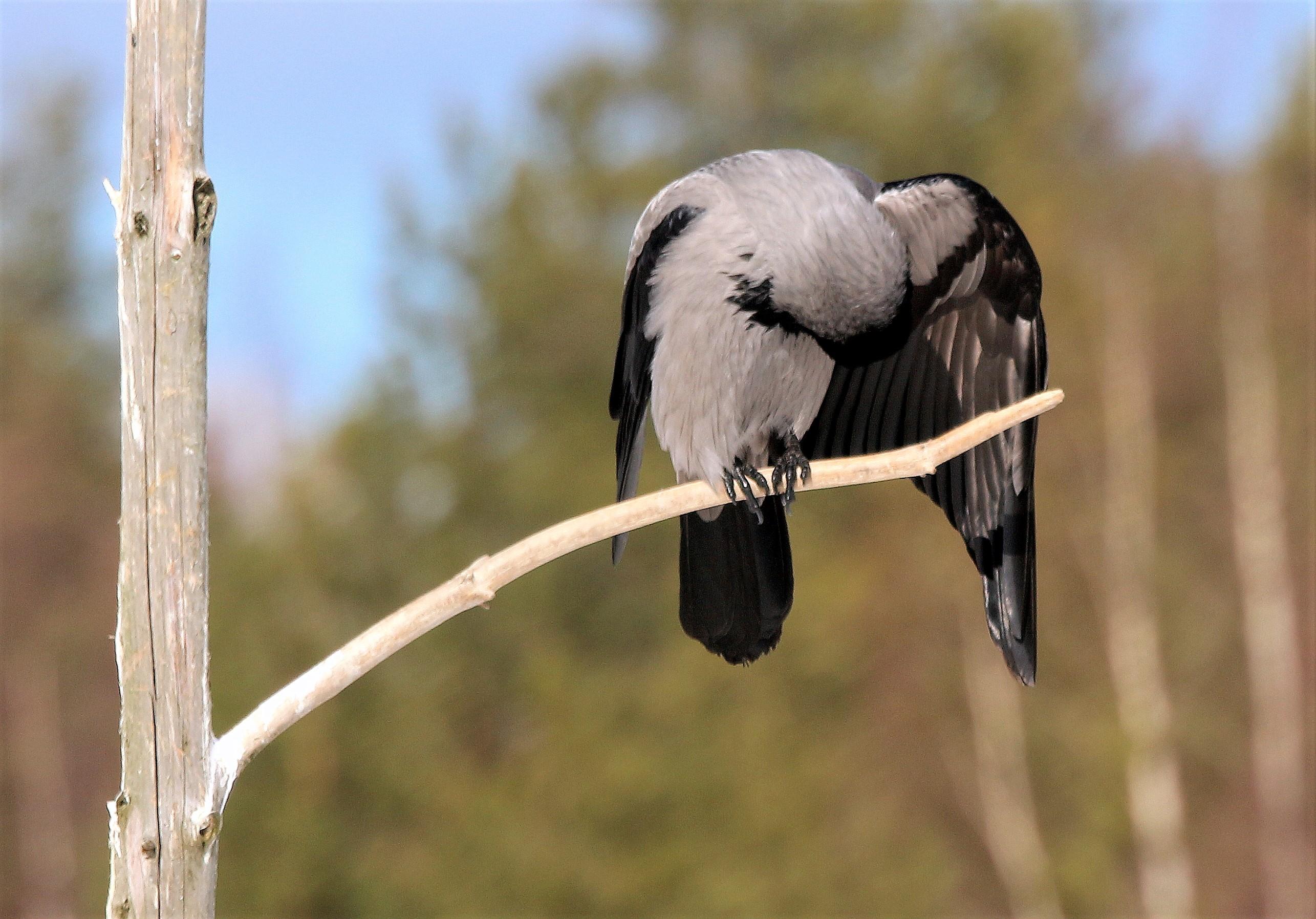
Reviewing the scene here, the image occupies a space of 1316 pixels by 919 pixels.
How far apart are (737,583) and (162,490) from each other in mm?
1881

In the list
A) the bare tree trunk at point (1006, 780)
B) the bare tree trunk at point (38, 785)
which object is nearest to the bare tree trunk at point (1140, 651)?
the bare tree trunk at point (1006, 780)

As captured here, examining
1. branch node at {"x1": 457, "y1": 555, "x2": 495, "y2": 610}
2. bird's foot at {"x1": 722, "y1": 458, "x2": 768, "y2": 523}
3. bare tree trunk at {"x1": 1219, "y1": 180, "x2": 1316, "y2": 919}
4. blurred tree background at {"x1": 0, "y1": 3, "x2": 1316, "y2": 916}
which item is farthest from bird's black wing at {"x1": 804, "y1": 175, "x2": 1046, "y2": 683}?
bare tree trunk at {"x1": 1219, "y1": 180, "x2": 1316, "y2": 919}

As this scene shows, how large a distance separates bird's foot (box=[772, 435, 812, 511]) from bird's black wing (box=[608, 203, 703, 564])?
0.44 meters

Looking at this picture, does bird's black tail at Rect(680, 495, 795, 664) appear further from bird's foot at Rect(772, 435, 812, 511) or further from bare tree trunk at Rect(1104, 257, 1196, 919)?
bare tree trunk at Rect(1104, 257, 1196, 919)

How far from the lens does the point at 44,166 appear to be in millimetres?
23828

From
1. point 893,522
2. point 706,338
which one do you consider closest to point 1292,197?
point 893,522

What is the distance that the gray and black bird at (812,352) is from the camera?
10.9 ft

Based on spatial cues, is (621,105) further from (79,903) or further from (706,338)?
(706,338)

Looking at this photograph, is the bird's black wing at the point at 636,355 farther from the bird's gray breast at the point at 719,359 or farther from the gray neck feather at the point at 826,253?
the gray neck feather at the point at 826,253

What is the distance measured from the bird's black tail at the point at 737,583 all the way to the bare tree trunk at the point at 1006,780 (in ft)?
43.9

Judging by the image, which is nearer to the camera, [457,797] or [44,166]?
[457,797]

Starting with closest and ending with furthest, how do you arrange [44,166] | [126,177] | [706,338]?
[126,177] < [706,338] < [44,166]

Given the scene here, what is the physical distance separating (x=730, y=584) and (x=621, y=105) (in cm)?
1911

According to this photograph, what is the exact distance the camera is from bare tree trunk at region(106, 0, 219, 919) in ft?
7.56
